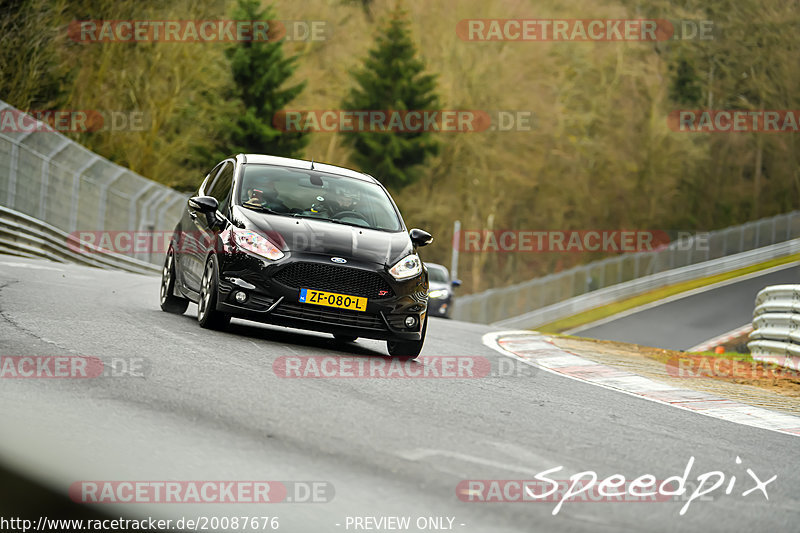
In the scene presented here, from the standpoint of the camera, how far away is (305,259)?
888cm

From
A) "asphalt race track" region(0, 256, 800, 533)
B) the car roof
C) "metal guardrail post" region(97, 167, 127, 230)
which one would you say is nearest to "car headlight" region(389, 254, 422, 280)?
"asphalt race track" region(0, 256, 800, 533)

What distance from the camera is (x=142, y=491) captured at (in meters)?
3.97

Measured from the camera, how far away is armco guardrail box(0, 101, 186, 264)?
21.3 m

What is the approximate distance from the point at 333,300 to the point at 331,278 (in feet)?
0.63

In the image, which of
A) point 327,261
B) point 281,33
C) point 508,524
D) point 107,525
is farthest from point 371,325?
point 281,33

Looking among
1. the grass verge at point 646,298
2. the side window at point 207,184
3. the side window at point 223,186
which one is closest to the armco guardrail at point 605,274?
the grass verge at point 646,298

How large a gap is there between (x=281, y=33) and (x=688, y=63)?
28.7 metres

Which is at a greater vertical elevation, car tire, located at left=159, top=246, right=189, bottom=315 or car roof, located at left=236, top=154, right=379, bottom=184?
car roof, located at left=236, top=154, right=379, bottom=184

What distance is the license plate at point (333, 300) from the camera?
8.84 m

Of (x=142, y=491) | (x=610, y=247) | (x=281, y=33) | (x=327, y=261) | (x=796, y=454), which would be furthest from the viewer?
(x=610, y=247)

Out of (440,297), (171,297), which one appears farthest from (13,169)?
(171,297)

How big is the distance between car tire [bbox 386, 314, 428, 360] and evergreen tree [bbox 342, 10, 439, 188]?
152ft

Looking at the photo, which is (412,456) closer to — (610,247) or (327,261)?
(327,261)

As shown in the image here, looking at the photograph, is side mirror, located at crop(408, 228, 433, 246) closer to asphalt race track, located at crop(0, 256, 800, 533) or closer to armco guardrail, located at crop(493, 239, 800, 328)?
asphalt race track, located at crop(0, 256, 800, 533)
